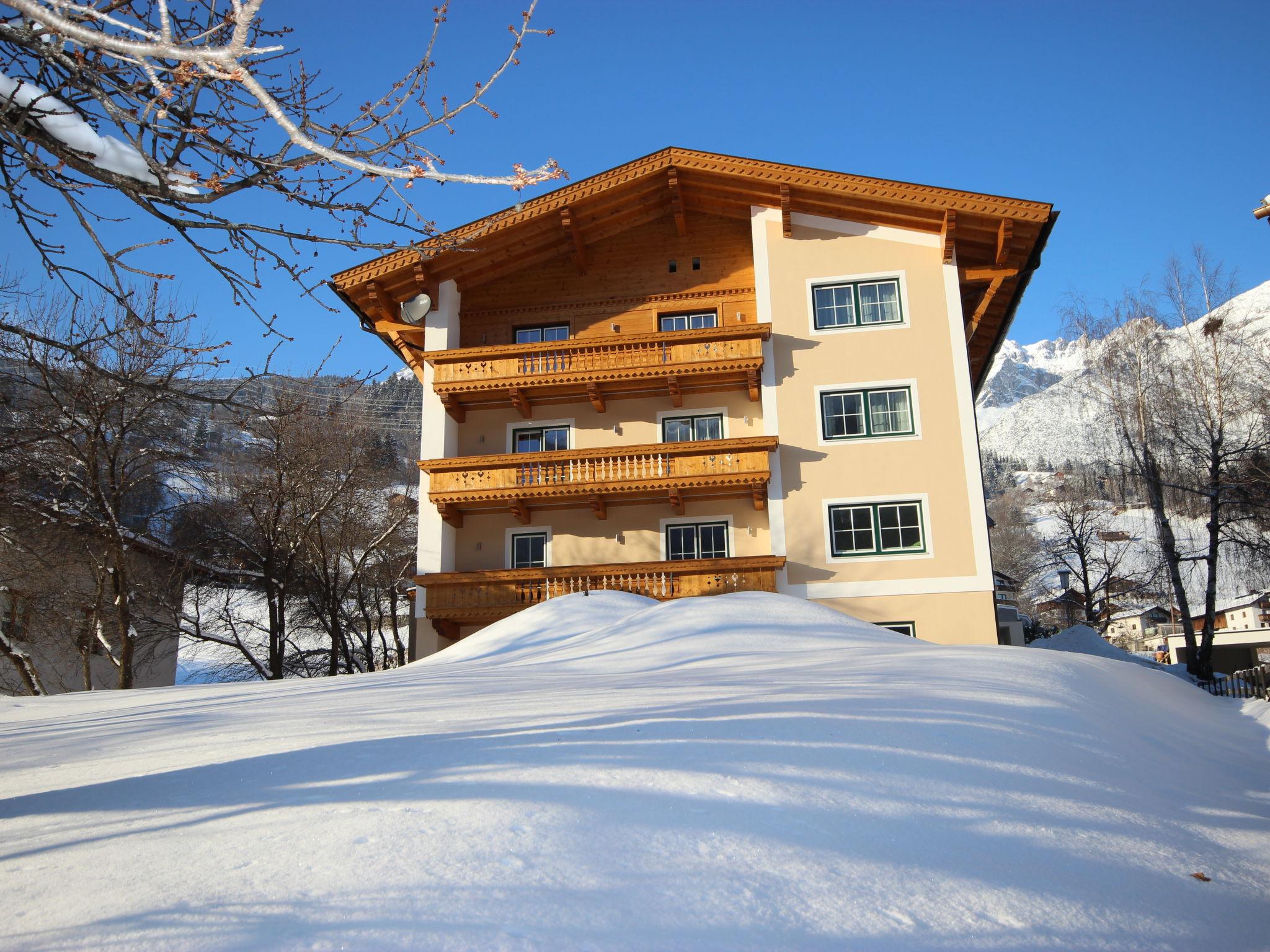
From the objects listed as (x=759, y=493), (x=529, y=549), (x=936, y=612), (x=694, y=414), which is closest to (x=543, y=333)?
(x=694, y=414)

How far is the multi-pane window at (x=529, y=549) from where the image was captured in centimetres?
2241

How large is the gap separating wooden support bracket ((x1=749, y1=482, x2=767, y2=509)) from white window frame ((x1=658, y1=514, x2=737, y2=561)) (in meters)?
0.81

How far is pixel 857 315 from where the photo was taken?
21984 mm

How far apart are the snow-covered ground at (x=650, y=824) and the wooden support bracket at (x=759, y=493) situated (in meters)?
13.2

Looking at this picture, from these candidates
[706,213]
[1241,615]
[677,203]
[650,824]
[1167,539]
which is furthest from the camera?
[1241,615]

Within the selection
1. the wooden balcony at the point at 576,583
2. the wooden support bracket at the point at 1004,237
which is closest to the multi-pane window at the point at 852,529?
the wooden balcony at the point at 576,583

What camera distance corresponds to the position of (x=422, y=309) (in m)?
23.0

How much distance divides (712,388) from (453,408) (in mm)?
6764

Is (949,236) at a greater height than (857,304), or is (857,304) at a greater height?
(949,236)

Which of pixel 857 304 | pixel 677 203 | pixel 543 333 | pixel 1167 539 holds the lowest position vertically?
pixel 1167 539

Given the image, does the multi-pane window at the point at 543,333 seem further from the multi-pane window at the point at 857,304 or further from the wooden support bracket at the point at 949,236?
the wooden support bracket at the point at 949,236

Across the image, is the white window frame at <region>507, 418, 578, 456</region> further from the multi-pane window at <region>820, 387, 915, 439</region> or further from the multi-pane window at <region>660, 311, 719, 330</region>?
the multi-pane window at <region>820, 387, 915, 439</region>

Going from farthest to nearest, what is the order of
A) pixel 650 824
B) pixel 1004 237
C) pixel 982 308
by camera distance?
1. pixel 982 308
2. pixel 1004 237
3. pixel 650 824

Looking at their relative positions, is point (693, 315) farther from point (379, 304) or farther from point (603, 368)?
point (379, 304)
